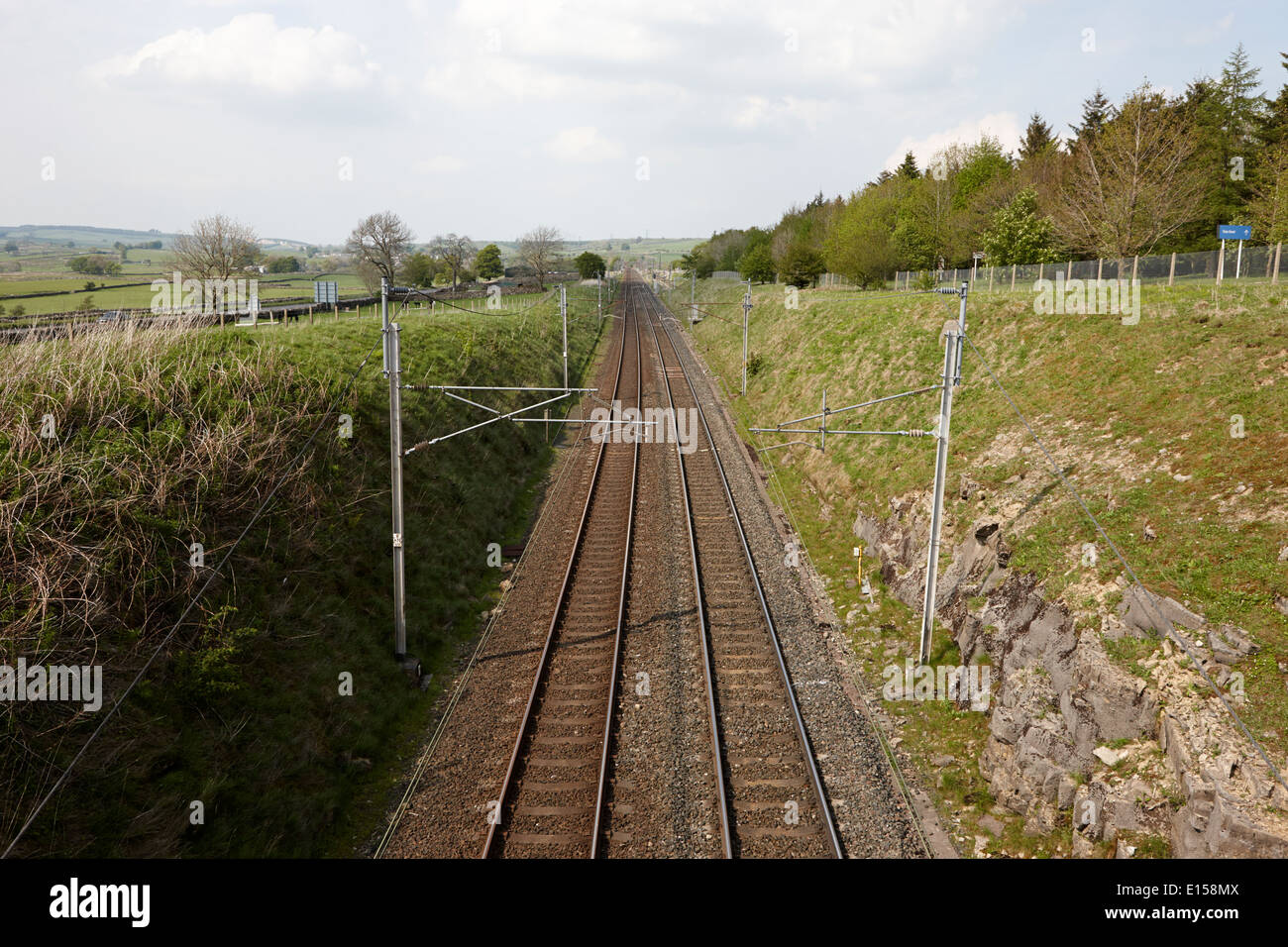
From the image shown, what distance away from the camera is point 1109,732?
1066 centimetres

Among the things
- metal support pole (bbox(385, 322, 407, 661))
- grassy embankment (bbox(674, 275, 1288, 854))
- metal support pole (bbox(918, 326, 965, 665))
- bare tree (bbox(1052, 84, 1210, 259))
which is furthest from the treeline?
metal support pole (bbox(385, 322, 407, 661))

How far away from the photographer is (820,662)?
1523 centimetres

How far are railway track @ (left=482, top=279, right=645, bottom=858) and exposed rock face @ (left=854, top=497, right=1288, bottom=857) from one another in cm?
691

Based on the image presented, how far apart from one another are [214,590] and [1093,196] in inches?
1598

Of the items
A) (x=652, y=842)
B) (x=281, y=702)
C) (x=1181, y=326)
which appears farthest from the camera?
(x=1181, y=326)

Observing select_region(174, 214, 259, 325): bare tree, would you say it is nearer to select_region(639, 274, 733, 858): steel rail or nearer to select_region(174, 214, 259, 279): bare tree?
select_region(174, 214, 259, 279): bare tree

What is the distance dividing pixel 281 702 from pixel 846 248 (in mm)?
56174

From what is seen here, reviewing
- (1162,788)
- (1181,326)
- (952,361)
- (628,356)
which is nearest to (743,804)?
(1162,788)

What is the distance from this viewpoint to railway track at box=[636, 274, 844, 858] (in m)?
10.6

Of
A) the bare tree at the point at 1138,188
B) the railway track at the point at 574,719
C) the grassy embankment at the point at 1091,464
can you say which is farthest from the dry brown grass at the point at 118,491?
the bare tree at the point at 1138,188

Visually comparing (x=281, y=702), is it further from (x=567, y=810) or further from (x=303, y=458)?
(x=303, y=458)

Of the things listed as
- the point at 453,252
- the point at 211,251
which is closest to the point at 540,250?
the point at 453,252

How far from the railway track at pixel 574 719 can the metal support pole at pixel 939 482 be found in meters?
6.72

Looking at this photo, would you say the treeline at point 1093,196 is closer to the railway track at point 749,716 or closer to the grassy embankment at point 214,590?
the railway track at point 749,716
